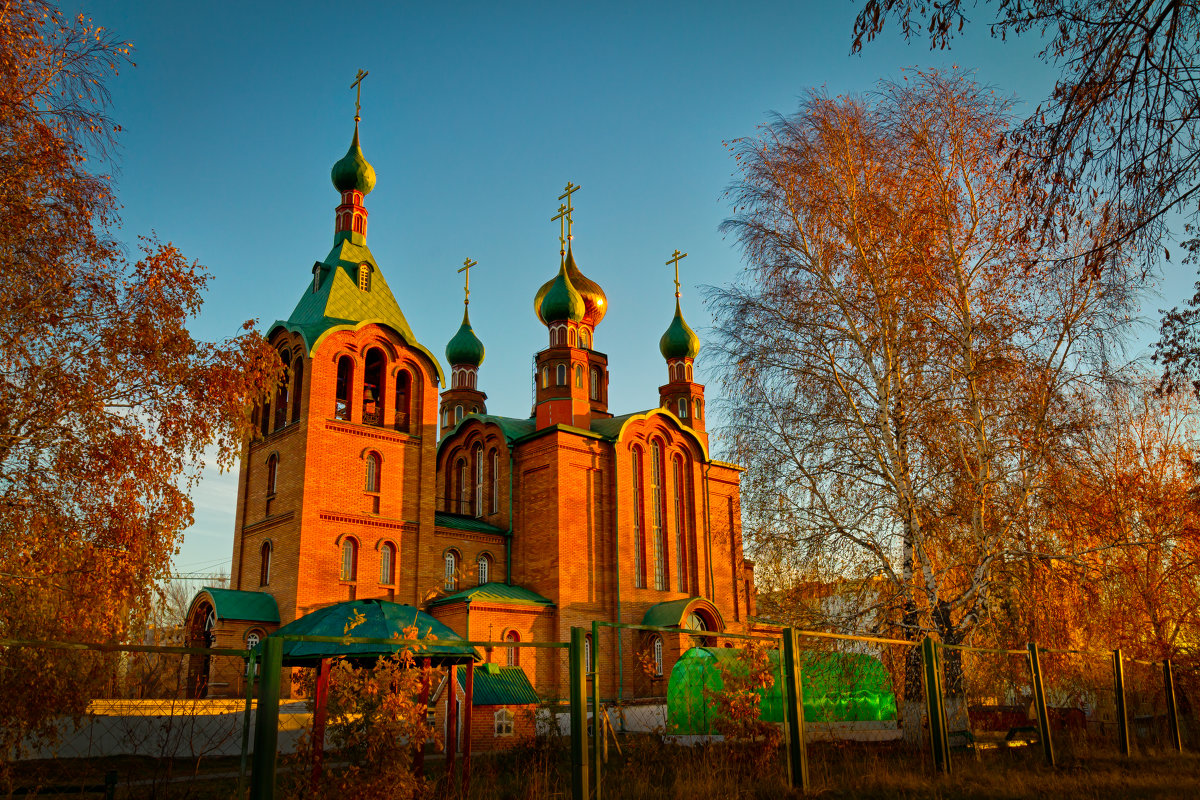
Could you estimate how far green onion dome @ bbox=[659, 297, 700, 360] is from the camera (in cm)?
2955

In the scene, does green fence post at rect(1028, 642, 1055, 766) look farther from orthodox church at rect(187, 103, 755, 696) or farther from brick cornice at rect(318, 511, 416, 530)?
brick cornice at rect(318, 511, 416, 530)

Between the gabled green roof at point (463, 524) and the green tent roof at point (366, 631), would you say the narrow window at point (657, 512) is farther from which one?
the green tent roof at point (366, 631)

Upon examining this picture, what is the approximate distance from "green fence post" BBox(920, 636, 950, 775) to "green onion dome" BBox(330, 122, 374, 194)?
65.1 ft

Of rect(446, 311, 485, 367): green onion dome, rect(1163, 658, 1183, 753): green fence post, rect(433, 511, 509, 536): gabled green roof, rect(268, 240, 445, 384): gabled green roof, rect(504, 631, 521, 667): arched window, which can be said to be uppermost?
rect(446, 311, 485, 367): green onion dome

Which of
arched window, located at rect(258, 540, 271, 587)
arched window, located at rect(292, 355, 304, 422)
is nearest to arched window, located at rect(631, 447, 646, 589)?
arched window, located at rect(292, 355, 304, 422)

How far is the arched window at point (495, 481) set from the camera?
24.4 m

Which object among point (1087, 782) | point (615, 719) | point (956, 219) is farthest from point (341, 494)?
point (1087, 782)

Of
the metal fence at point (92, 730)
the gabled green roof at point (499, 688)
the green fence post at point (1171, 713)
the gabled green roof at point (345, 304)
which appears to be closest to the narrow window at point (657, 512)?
the gabled green roof at point (345, 304)

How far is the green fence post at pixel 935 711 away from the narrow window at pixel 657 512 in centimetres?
1594

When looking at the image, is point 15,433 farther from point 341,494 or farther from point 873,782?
point 341,494

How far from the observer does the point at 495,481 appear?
81.2 feet

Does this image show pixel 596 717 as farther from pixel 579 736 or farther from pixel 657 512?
pixel 657 512

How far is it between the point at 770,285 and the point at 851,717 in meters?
6.67

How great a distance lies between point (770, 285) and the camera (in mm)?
12289
